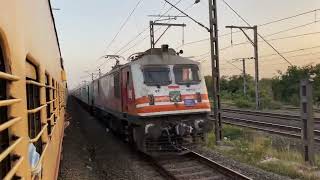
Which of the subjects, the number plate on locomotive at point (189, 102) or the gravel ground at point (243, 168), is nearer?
the gravel ground at point (243, 168)

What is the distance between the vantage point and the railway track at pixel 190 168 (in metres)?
9.62

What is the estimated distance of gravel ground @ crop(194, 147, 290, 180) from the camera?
9.20m

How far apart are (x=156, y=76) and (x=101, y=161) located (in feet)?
9.74

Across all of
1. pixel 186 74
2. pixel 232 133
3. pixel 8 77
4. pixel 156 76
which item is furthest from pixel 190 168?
pixel 8 77

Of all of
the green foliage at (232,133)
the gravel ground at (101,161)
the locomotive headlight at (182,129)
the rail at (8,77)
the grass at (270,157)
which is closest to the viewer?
the rail at (8,77)

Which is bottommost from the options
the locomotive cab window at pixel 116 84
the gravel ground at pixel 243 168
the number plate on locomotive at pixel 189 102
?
the gravel ground at pixel 243 168

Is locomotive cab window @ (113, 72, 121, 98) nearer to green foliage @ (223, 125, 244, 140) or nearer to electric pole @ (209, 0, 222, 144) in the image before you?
electric pole @ (209, 0, 222, 144)

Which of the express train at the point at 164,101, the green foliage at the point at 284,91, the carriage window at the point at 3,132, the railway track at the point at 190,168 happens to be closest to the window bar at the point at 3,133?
the carriage window at the point at 3,132

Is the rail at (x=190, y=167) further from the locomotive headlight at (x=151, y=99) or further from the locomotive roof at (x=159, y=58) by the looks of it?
the locomotive roof at (x=159, y=58)

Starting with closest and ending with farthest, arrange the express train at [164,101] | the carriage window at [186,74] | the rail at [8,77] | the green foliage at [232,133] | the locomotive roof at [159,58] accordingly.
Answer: the rail at [8,77] → the express train at [164,101] → the locomotive roof at [159,58] → the carriage window at [186,74] → the green foliage at [232,133]

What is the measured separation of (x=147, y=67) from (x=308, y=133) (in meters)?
4.61

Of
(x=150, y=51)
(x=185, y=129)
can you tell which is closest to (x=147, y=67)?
(x=150, y=51)

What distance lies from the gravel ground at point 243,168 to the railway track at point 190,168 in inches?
15.2

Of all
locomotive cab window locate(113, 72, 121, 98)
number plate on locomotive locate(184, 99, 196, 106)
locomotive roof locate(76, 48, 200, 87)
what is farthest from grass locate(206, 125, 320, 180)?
locomotive cab window locate(113, 72, 121, 98)
